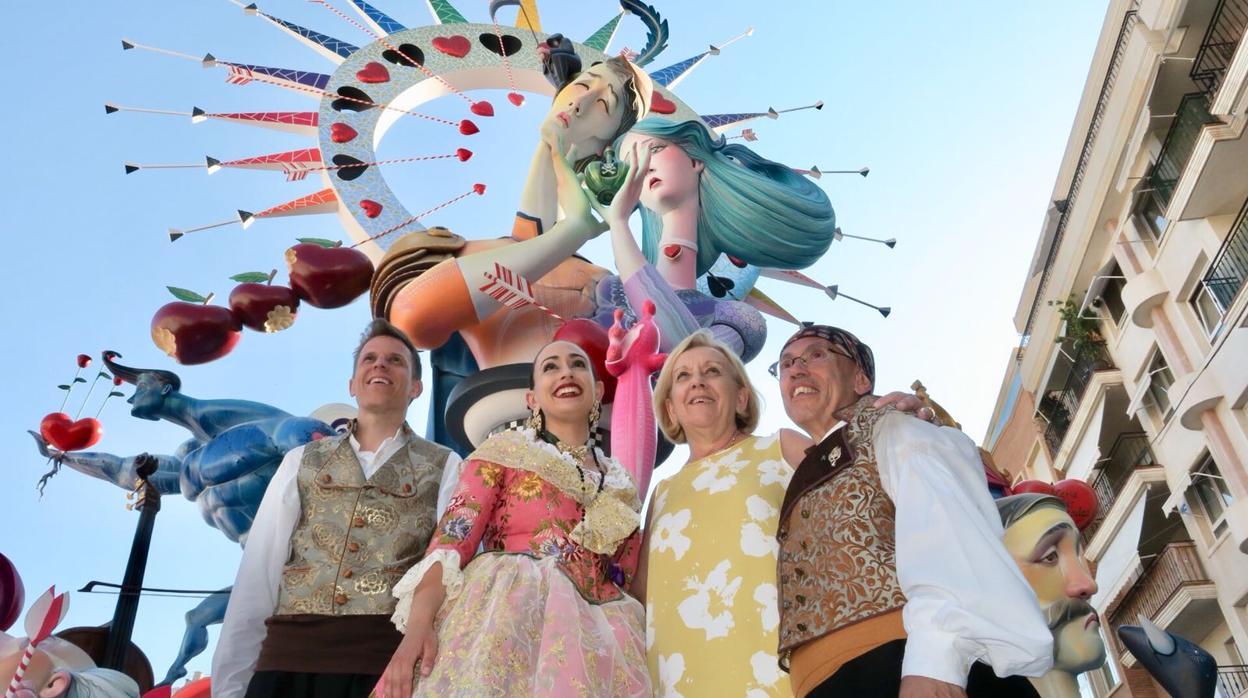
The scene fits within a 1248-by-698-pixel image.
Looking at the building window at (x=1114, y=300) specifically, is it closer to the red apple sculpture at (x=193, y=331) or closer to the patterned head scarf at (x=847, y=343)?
the red apple sculpture at (x=193, y=331)

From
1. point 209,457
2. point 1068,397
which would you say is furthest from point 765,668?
point 1068,397

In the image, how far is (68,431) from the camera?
702 centimetres

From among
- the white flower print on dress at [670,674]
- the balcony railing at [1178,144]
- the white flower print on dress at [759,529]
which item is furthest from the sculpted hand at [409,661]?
Answer: the balcony railing at [1178,144]

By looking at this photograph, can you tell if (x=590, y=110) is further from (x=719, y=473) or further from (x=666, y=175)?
(x=719, y=473)

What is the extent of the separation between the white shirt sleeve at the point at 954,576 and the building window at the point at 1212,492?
11593mm

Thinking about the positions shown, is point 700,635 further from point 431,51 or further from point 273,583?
point 431,51

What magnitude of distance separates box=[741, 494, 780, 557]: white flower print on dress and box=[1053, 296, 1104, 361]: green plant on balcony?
551 inches

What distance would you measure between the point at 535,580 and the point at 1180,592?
40.6 ft

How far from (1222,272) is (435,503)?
38.3 ft

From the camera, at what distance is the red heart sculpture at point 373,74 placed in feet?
26.3

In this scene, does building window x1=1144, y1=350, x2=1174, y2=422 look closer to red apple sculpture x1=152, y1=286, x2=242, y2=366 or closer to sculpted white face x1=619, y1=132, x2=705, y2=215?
sculpted white face x1=619, y1=132, x2=705, y2=215

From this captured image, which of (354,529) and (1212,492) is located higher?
(1212,492)

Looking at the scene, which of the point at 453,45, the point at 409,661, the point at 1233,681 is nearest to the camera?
the point at 409,661

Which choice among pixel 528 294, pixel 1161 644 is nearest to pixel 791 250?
pixel 528 294
